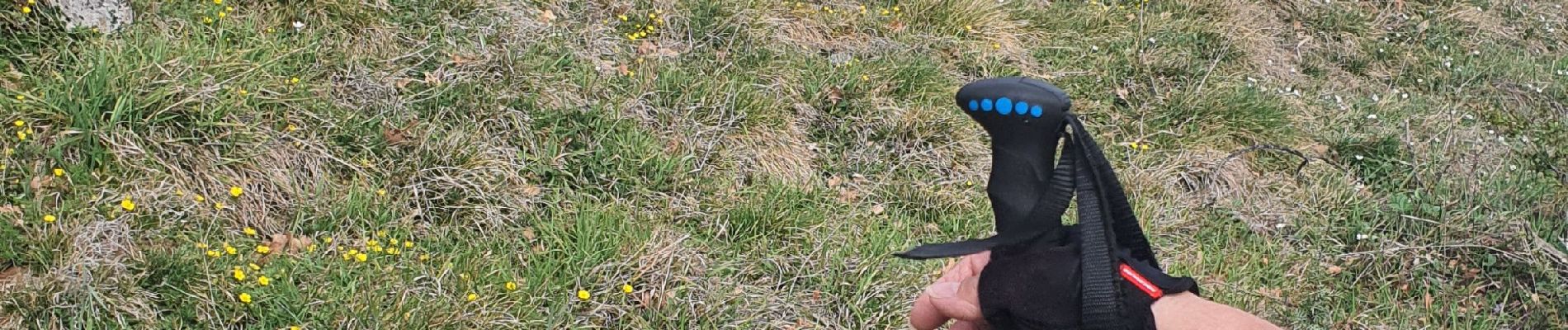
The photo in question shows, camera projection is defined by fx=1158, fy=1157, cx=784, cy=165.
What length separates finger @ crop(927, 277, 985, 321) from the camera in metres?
1.70

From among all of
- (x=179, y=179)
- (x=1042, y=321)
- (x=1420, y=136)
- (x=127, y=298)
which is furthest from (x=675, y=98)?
(x=1420, y=136)

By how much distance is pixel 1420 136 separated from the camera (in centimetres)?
607

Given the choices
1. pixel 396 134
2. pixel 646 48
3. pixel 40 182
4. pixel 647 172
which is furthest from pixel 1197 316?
pixel 646 48

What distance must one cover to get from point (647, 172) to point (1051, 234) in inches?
114

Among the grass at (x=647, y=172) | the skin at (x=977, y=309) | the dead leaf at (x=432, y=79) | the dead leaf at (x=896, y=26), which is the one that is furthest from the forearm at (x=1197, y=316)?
the dead leaf at (x=896, y=26)

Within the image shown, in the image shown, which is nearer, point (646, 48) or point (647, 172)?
point (647, 172)

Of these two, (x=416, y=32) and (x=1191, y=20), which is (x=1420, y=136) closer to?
(x=1191, y=20)

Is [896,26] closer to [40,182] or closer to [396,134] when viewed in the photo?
[396,134]

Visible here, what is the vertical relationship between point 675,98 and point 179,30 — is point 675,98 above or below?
below

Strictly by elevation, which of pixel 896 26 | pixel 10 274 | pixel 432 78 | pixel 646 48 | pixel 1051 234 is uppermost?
pixel 1051 234

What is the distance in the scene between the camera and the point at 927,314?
5.76 ft

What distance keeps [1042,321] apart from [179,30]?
3.94 meters

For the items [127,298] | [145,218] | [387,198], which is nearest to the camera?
[127,298]

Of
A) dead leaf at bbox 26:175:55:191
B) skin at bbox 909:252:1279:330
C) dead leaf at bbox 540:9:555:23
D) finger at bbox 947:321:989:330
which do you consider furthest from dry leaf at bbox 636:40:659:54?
finger at bbox 947:321:989:330
